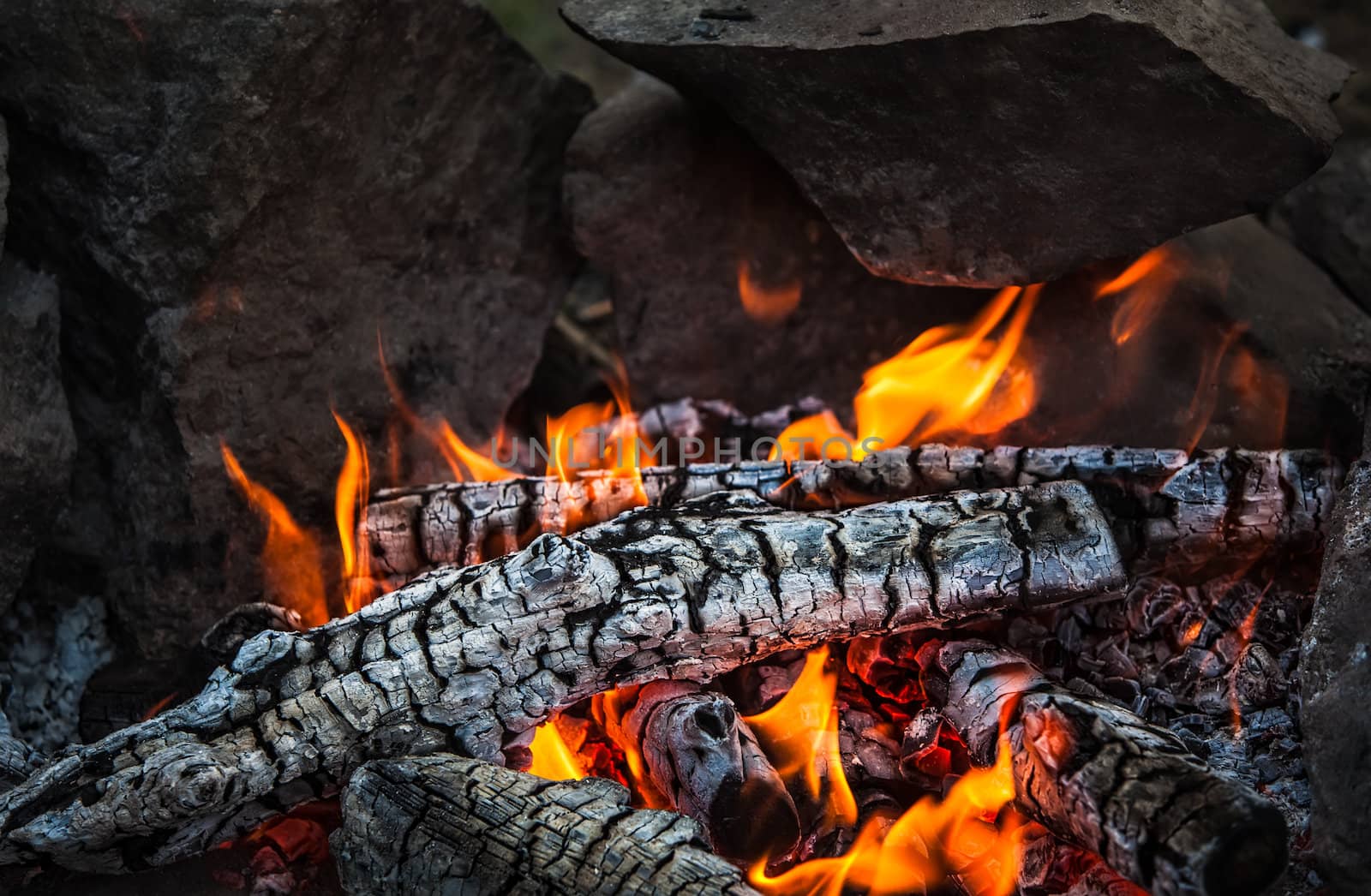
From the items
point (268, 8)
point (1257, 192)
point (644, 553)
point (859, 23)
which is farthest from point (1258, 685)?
point (268, 8)

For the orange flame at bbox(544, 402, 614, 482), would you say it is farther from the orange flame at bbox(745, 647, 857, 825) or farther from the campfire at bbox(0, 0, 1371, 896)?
the orange flame at bbox(745, 647, 857, 825)

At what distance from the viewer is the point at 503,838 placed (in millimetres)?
1916

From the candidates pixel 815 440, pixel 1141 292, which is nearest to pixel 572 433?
pixel 815 440

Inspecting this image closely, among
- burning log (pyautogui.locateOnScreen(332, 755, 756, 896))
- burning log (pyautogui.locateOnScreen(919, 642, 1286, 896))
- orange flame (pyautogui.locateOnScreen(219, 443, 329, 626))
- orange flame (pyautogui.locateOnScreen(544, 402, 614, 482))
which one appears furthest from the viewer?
orange flame (pyautogui.locateOnScreen(544, 402, 614, 482))

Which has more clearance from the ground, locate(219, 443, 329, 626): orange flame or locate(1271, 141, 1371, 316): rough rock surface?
locate(1271, 141, 1371, 316): rough rock surface

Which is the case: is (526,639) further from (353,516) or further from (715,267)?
(715,267)

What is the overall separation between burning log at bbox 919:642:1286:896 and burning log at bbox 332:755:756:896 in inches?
24.2

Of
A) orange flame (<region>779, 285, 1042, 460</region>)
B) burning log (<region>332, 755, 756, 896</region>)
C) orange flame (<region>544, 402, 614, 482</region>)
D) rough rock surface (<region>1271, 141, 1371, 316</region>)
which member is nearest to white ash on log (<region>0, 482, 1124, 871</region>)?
burning log (<region>332, 755, 756, 896</region>)

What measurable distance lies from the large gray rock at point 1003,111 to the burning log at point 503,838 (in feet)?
5.40

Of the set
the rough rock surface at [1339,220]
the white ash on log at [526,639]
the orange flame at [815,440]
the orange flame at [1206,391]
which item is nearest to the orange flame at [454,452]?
the orange flame at [815,440]

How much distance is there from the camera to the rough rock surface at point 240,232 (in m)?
2.54

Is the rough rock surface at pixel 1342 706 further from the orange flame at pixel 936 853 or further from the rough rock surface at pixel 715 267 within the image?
the rough rock surface at pixel 715 267

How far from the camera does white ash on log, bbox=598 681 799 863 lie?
2.12 metres

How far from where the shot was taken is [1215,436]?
9.23 feet
